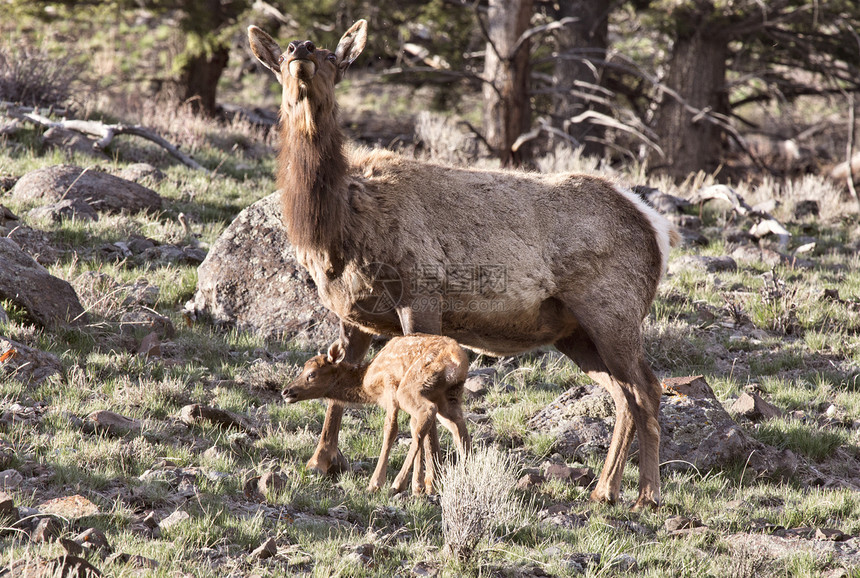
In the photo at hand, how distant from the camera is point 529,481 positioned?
5.87 metres

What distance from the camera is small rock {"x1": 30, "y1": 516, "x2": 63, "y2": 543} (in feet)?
13.9

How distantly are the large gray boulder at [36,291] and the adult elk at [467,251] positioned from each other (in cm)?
274

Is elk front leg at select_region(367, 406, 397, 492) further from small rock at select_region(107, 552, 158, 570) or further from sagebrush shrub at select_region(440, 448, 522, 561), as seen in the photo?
small rock at select_region(107, 552, 158, 570)

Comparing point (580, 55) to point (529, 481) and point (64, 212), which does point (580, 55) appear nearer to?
point (64, 212)

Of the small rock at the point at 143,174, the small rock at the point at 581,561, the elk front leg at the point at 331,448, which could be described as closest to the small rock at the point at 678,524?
the small rock at the point at 581,561

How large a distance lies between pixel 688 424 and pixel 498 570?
9.09 ft

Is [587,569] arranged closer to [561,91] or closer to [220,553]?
[220,553]

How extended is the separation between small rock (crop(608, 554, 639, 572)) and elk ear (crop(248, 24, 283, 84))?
3.79 m

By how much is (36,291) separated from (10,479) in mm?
2744

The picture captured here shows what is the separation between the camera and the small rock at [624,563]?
4777 mm

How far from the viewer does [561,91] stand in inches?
559

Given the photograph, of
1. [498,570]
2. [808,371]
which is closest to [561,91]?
[808,371]

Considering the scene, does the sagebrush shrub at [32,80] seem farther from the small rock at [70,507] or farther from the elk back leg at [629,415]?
the elk back leg at [629,415]

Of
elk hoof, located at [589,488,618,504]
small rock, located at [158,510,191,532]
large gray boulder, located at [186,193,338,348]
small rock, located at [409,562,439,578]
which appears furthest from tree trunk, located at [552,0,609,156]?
small rock, located at [158,510,191,532]
